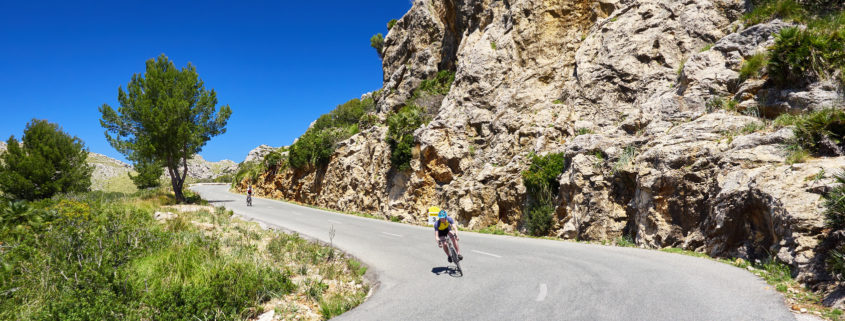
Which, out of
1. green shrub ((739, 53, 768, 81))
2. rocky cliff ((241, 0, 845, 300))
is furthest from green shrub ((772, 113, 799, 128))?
green shrub ((739, 53, 768, 81))

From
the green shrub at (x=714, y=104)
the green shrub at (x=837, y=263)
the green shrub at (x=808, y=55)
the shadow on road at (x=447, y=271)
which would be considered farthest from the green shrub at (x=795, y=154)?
the shadow on road at (x=447, y=271)

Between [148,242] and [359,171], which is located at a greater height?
[359,171]

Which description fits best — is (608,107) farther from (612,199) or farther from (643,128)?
(612,199)

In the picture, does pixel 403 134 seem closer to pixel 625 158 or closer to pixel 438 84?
pixel 438 84

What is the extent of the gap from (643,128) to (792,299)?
414 inches

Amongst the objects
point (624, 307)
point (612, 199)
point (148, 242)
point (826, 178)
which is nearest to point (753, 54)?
point (612, 199)

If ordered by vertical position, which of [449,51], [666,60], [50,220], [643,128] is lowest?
[50,220]

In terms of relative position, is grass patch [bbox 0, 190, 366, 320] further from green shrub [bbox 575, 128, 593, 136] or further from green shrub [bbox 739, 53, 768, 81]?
green shrub [bbox 739, 53, 768, 81]

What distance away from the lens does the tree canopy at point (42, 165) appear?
1038 inches

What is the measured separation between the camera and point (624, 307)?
5539 mm

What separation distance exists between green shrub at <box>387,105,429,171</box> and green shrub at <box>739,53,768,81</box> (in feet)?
57.1

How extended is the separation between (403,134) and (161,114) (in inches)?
610

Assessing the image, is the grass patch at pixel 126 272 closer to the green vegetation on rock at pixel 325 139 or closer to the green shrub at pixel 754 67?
the green shrub at pixel 754 67

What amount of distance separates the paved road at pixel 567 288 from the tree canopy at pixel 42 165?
30.1 metres
